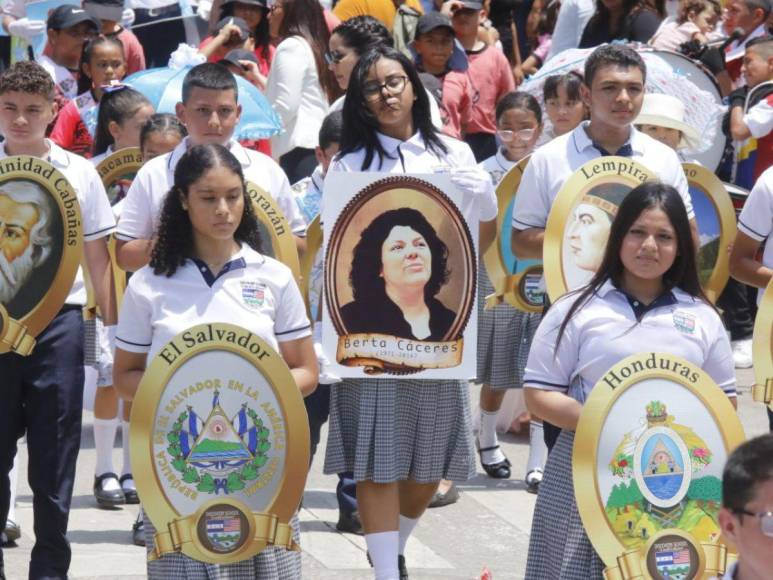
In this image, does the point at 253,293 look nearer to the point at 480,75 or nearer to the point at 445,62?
the point at 445,62

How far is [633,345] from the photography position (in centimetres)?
479

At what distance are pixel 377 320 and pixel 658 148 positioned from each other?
4.30 ft

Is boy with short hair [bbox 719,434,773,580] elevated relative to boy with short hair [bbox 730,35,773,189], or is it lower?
lower

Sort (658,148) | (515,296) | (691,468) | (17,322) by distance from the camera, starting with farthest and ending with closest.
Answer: (515,296) → (658,148) → (17,322) → (691,468)

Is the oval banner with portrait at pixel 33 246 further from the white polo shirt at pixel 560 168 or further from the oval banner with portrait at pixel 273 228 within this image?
the white polo shirt at pixel 560 168

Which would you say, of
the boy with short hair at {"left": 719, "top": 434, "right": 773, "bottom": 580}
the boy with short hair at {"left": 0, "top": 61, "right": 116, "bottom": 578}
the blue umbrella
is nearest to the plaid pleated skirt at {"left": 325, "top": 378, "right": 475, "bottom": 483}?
the boy with short hair at {"left": 0, "top": 61, "right": 116, "bottom": 578}

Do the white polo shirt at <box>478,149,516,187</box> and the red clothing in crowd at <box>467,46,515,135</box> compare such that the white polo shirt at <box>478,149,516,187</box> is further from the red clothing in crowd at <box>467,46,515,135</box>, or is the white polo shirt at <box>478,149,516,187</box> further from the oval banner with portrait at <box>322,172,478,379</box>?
the oval banner with portrait at <box>322,172,478,379</box>

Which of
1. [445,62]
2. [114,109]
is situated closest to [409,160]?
[114,109]

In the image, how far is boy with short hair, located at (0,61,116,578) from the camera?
602 centimetres

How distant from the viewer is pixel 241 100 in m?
8.20

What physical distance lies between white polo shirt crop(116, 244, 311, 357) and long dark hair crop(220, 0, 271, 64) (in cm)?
583

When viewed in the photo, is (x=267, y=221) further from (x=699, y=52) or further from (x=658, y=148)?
(x=699, y=52)

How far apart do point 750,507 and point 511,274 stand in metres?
4.29

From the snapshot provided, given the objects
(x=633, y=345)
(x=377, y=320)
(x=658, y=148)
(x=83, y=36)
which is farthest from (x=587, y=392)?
(x=83, y=36)
